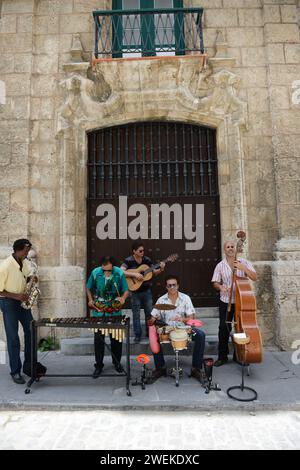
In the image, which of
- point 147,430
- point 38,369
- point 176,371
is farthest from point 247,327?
point 38,369

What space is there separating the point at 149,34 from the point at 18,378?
6.85 m

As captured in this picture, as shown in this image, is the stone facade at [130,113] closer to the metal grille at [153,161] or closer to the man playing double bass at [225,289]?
the metal grille at [153,161]

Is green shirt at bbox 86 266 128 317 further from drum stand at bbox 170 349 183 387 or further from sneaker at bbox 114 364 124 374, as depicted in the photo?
drum stand at bbox 170 349 183 387

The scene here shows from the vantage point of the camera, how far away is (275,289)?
6.04 meters

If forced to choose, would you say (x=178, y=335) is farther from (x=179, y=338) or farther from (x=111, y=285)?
(x=111, y=285)

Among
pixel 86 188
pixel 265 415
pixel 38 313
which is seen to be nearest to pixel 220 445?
pixel 265 415

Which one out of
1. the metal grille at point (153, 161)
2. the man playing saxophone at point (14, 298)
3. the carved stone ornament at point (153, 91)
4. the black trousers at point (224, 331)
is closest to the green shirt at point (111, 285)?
the man playing saxophone at point (14, 298)

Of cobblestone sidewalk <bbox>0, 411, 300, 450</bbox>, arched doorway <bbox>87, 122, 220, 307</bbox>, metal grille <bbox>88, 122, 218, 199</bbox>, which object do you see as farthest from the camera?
metal grille <bbox>88, 122, 218, 199</bbox>

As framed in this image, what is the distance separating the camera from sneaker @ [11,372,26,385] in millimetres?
4465

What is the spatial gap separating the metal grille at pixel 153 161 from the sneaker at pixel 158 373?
3428 millimetres

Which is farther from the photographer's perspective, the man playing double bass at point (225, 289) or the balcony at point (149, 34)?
the balcony at point (149, 34)

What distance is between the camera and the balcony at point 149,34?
22.4ft

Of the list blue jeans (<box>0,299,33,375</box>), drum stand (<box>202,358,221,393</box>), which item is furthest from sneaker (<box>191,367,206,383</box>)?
blue jeans (<box>0,299,33,375</box>)

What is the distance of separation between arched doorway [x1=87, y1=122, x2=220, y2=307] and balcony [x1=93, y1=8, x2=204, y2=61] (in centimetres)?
160
